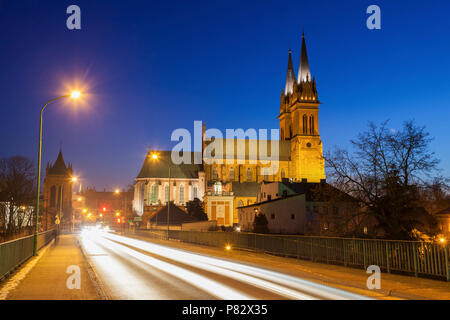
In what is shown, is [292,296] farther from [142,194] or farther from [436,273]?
[142,194]

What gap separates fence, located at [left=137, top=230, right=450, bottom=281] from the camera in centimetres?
1416

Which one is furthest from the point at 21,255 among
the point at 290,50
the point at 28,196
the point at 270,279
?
the point at 290,50

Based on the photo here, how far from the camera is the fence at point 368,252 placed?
46.5 feet

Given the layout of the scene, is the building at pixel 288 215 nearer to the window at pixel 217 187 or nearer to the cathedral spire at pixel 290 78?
the window at pixel 217 187

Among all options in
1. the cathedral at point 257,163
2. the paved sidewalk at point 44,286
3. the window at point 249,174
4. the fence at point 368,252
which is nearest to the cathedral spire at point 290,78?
the cathedral at point 257,163

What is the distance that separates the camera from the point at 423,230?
23.8m

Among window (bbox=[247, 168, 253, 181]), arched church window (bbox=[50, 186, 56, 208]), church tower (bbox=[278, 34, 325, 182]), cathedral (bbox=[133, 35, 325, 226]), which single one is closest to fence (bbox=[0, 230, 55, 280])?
cathedral (bbox=[133, 35, 325, 226])

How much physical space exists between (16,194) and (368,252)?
160 ft

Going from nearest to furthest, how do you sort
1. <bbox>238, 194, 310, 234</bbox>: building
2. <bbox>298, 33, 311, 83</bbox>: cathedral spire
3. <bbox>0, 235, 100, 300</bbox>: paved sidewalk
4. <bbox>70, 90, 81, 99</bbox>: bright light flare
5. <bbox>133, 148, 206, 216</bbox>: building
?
<bbox>0, 235, 100, 300</bbox>: paved sidewalk, <bbox>70, 90, 81, 99</bbox>: bright light flare, <bbox>238, 194, 310, 234</bbox>: building, <bbox>298, 33, 311, 83</bbox>: cathedral spire, <bbox>133, 148, 206, 216</bbox>: building

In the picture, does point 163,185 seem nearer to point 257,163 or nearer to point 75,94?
point 257,163

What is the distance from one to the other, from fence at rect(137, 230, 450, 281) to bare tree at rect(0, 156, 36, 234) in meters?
31.4

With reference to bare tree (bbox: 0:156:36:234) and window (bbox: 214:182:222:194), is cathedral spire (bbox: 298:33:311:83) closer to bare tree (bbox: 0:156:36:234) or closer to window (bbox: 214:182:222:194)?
window (bbox: 214:182:222:194)

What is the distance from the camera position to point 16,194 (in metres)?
53.8

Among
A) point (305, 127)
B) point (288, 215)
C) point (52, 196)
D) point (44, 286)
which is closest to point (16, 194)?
point (288, 215)
